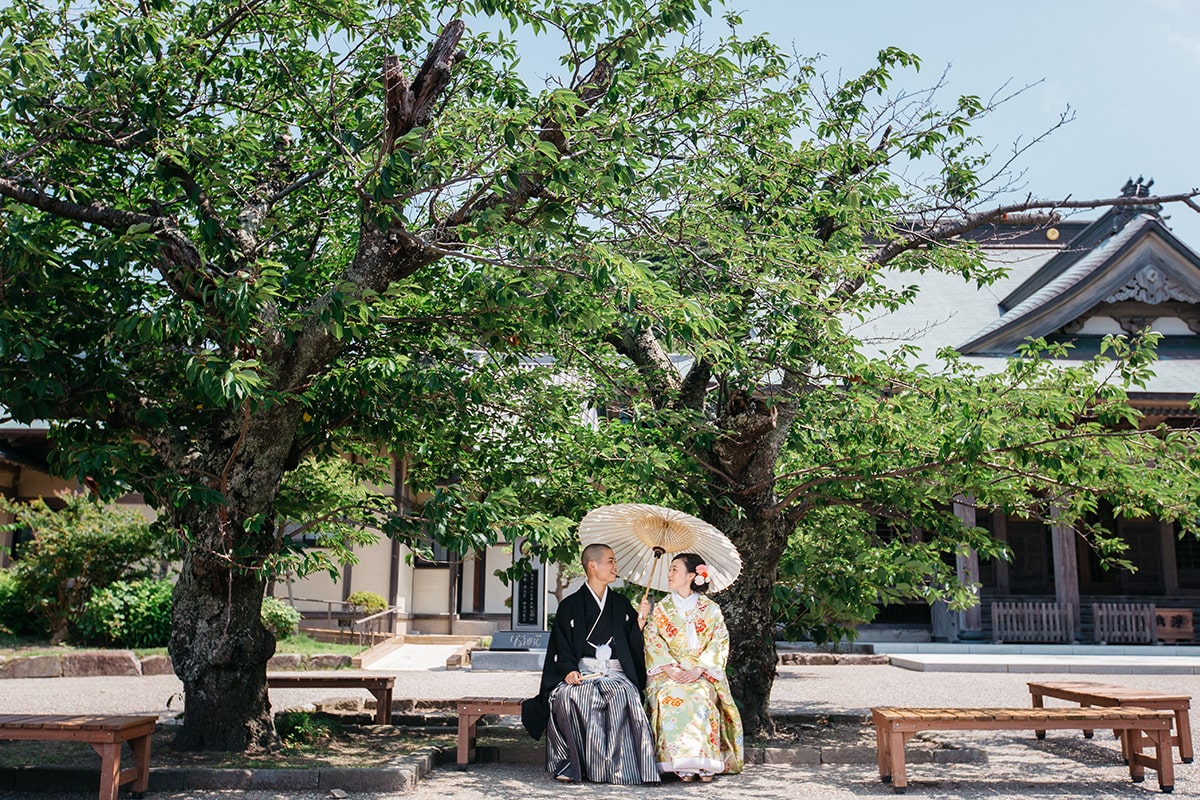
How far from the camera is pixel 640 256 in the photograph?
22.4 feet

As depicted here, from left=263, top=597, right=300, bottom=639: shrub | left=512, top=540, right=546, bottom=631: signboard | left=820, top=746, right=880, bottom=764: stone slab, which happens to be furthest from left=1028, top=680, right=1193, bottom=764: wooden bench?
left=512, top=540, right=546, bottom=631: signboard

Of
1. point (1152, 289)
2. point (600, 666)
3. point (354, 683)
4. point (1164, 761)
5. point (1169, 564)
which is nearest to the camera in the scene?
point (1164, 761)

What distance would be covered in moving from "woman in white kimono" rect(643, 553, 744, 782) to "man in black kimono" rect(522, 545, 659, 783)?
13cm

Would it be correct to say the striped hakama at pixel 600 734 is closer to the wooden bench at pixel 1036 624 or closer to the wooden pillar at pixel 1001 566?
the wooden bench at pixel 1036 624

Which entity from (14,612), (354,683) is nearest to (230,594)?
(354,683)

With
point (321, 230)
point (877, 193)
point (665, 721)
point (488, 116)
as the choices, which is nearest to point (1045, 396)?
point (877, 193)

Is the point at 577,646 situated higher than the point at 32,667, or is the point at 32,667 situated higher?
the point at 577,646

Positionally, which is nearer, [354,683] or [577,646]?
[577,646]

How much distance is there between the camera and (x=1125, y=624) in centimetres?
1833

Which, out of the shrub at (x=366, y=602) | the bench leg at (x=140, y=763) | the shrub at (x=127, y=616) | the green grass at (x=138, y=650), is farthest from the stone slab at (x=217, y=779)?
the shrub at (x=366, y=602)

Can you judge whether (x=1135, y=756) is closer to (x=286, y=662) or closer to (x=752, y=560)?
(x=752, y=560)

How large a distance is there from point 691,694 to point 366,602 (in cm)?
1404

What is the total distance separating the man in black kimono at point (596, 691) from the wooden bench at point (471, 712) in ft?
1.62

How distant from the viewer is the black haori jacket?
22.3 feet
